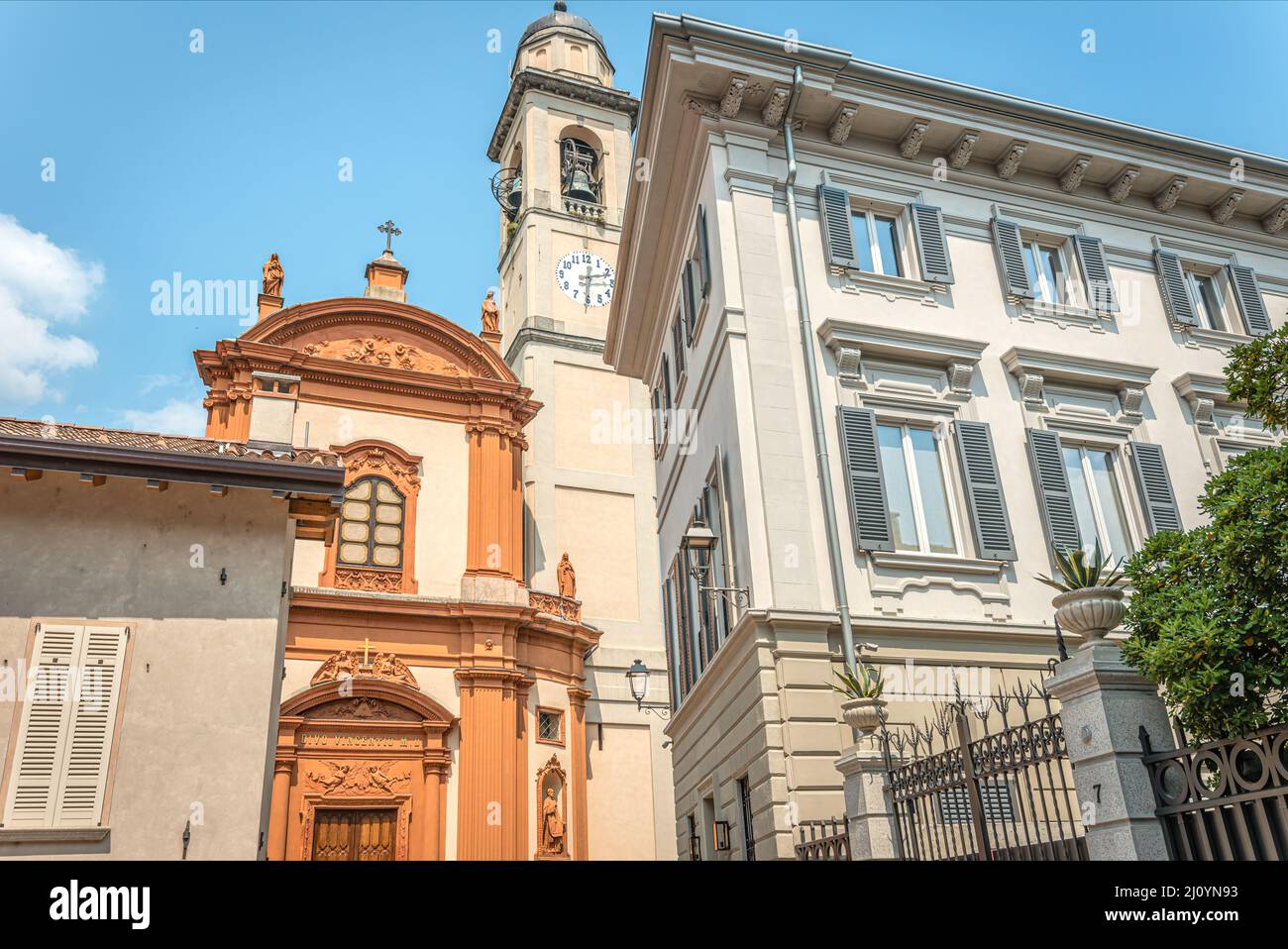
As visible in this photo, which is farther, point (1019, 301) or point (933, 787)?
point (1019, 301)

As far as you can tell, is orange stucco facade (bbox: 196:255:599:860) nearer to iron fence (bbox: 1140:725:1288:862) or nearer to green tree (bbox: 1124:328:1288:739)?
green tree (bbox: 1124:328:1288:739)

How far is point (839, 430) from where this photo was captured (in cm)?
1337

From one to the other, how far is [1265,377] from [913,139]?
8741mm

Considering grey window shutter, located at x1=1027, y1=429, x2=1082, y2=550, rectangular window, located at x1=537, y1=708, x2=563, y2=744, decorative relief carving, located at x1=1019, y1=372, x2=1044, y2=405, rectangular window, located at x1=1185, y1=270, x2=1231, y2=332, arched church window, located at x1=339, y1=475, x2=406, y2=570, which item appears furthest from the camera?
rectangular window, located at x1=537, y1=708, x2=563, y2=744

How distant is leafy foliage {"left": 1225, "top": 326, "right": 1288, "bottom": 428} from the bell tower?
67.2ft

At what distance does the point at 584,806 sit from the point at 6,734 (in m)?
16.0

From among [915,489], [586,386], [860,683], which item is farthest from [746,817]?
[586,386]

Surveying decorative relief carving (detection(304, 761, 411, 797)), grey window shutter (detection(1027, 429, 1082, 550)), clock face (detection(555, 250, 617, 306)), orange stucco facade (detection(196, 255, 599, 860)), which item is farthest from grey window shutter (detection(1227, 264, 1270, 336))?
clock face (detection(555, 250, 617, 306))

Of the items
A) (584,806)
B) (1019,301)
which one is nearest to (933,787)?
(1019,301)

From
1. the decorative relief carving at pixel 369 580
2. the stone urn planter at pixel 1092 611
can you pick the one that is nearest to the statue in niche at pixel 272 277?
the decorative relief carving at pixel 369 580

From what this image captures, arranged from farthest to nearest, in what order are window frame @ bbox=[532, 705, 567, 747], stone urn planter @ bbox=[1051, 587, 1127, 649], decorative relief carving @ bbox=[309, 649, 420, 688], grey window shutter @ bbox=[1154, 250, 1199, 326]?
window frame @ bbox=[532, 705, 567, 747], decorative relief carving @ bbox=[309, 649, 420, 688], grey window shutter @ bbox=[1154, 250, 1199, 326], stone urn planter @ bbox=[1051, 587, 1127, 649]

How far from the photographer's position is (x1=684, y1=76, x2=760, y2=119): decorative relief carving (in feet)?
48.4

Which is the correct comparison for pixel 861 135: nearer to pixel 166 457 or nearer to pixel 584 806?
pixel 166 457

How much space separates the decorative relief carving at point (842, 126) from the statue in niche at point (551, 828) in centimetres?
1598
